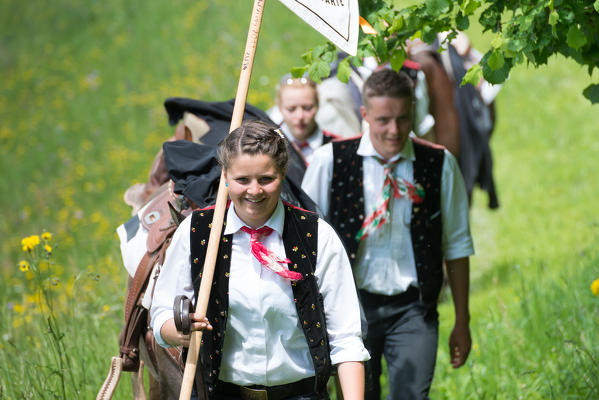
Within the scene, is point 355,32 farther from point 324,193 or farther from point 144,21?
point 144,21

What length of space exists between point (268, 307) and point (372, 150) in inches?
54.9

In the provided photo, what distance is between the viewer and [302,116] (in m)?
5.32

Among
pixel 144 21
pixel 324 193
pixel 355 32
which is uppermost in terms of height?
pixel 144 21

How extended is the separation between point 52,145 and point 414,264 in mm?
10756

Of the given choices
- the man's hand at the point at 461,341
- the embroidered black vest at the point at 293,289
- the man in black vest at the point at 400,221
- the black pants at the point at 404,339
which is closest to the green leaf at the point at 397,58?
the man in black vest at the point at 400,221

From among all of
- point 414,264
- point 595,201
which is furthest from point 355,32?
point 595,201

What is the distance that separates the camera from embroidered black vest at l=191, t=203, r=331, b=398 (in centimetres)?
297

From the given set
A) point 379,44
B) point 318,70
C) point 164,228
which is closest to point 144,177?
point 164,228

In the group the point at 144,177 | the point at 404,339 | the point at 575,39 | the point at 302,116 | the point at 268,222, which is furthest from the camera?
the point at 144,177

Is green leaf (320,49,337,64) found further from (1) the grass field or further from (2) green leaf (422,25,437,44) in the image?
(1) the grass field

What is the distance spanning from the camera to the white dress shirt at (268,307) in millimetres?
2973

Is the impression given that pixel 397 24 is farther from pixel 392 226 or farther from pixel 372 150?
pixel 392 226

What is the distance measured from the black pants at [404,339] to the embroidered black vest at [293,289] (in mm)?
1117

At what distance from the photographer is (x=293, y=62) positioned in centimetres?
1280
